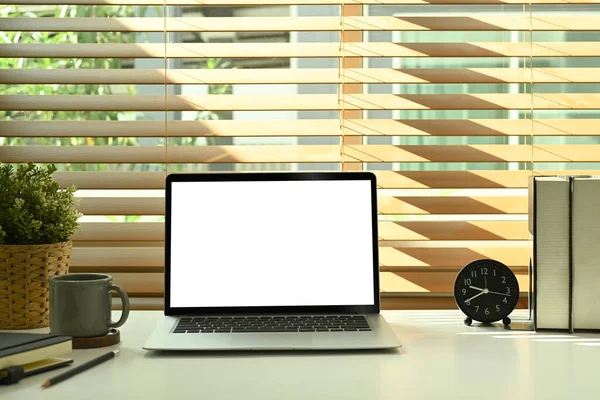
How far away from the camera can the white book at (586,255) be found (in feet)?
4.49

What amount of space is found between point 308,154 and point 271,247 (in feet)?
1.55

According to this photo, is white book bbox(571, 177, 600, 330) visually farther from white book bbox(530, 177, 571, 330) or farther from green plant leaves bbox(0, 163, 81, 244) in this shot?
green plant leaves bbox(0, 163, 81, 244)

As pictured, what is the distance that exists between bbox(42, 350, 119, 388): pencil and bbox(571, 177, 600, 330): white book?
0.87m

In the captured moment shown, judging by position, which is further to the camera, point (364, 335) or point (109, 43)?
point (109, 43)

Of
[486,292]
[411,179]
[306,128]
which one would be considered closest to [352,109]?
[306,128]

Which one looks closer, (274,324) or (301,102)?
(274,324)

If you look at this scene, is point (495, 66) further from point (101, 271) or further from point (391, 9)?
point (101, 271)

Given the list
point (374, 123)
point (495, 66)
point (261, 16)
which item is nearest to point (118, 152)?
point (261, 16)

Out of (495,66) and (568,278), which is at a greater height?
(495,66)

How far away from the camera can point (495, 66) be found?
191cm

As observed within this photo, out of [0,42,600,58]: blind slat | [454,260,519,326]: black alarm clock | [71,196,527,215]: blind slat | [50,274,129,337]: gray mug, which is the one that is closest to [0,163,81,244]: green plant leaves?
[50,274,129,337]: gray mug

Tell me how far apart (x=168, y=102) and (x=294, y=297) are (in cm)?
70

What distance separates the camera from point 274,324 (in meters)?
1.36

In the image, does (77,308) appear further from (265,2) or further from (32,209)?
(265,2)
